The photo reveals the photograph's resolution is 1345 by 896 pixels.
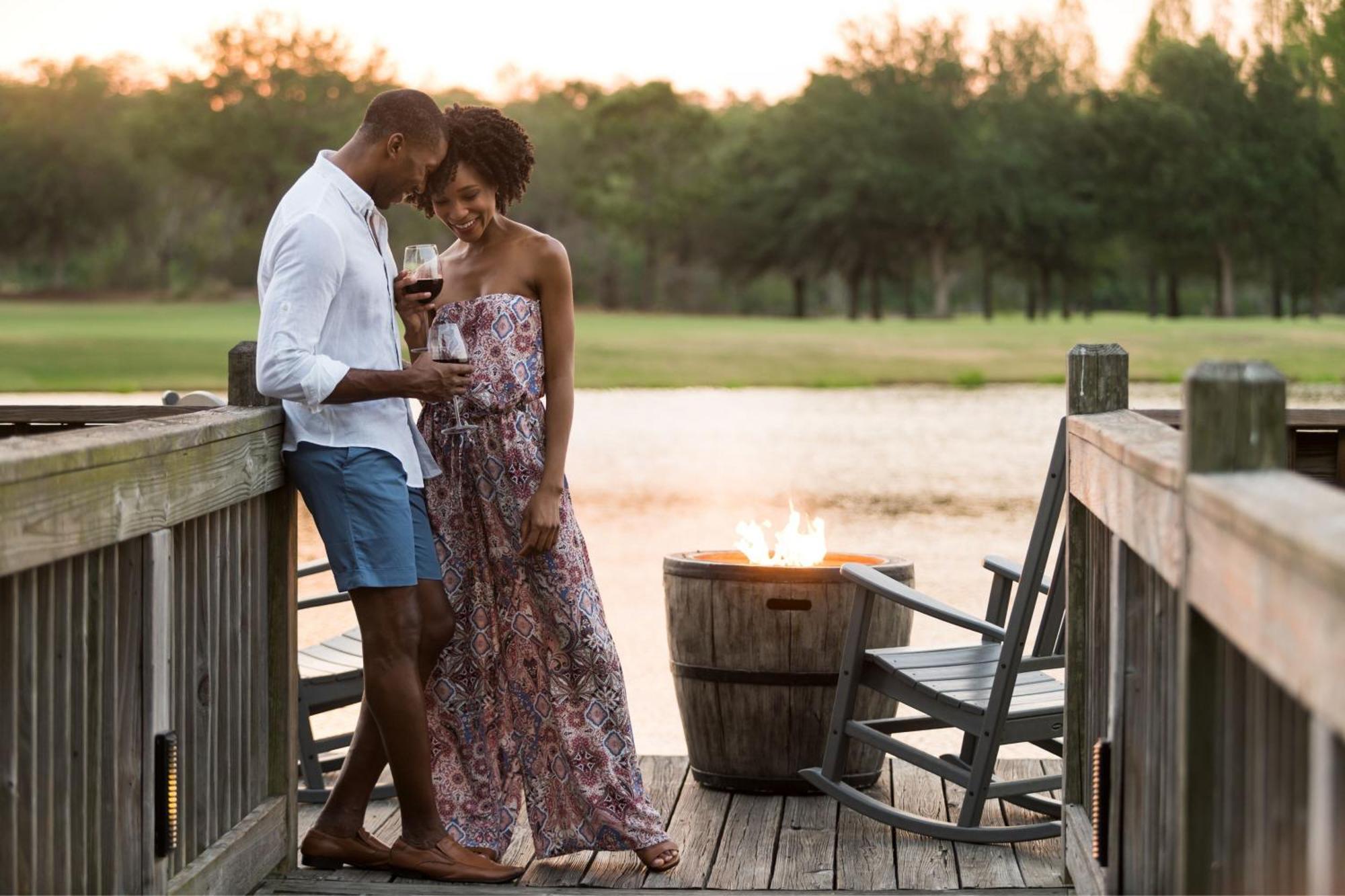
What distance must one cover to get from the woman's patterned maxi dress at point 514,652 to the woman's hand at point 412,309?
0.15 metres

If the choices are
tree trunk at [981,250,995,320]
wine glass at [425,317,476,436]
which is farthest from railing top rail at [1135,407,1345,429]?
tree trunk at [981,250,995,320]

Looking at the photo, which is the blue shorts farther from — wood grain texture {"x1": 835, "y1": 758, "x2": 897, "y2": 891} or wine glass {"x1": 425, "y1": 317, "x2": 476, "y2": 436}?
wood grain texture {"x1": 835, "y1": 758, "x2": 897, "y2": 891}

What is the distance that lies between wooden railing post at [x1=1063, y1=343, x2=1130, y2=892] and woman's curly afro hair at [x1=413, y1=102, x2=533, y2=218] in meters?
1.38

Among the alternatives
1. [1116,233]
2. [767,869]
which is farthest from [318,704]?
[1116,233]

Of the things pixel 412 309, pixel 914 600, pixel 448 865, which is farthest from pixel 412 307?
pixel 914 600

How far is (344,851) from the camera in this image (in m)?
4.14

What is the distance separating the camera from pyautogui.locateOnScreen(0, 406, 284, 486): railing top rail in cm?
239

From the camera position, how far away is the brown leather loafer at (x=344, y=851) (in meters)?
4.12

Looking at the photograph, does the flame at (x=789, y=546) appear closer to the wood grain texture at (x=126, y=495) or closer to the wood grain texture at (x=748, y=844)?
the wood grain texture at (x=748, y=844)

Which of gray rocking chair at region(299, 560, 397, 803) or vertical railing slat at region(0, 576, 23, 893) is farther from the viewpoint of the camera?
gray rocking chair at region(299, 560, 397, 803)

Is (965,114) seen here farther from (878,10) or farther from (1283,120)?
(1283,120)

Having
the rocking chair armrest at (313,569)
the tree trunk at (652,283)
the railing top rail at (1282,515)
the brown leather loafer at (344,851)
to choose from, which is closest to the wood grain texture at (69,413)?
the rocking chair armrest at (313,569)

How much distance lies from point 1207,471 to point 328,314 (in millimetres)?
2050

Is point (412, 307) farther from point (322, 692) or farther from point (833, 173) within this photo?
point (833, 173)
